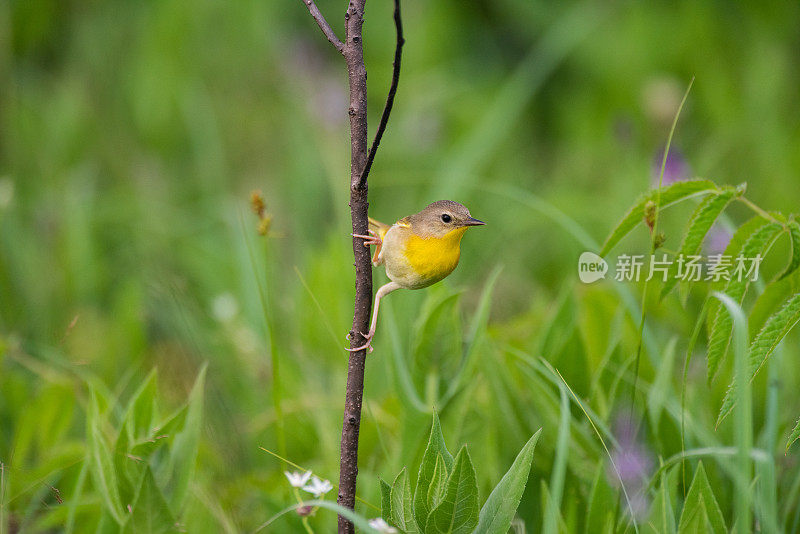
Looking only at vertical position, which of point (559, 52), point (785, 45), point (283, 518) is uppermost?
point (785, 45)

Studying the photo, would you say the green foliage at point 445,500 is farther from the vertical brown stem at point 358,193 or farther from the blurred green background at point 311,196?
the blurred green background at point 311,196

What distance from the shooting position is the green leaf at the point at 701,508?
1185mm

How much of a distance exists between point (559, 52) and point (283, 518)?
8.25 feet

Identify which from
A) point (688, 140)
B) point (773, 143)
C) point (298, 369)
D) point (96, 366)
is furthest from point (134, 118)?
point (773, 143)

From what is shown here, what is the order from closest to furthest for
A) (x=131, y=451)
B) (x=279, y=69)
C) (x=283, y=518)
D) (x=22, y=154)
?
1. (x=131, y=451)
2. (x=283, y=518)
3. (x=22, y=154)
4. (x=279, y=69)

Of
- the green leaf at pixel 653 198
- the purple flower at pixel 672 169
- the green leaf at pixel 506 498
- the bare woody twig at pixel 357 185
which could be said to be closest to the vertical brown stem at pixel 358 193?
the bare woody twig at pixel 357 185

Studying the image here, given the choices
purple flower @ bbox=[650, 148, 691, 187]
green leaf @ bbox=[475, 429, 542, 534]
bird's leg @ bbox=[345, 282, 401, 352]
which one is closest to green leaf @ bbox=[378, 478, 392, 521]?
green leaf @ bbox=[475, 429, 542, 534]

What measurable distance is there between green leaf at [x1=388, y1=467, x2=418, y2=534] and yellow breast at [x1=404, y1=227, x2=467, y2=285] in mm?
314

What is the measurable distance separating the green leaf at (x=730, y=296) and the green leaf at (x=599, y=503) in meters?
0.32

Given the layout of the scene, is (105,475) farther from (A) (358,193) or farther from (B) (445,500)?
(A) (358,193)

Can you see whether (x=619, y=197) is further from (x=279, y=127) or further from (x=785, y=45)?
(x=279, y=127)

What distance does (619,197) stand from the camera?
277 cm

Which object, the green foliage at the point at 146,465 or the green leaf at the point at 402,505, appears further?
the green foliage at the point at 146,465

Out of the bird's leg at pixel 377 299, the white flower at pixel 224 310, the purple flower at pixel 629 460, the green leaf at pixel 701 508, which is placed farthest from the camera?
the white flower at pixel 224 310
